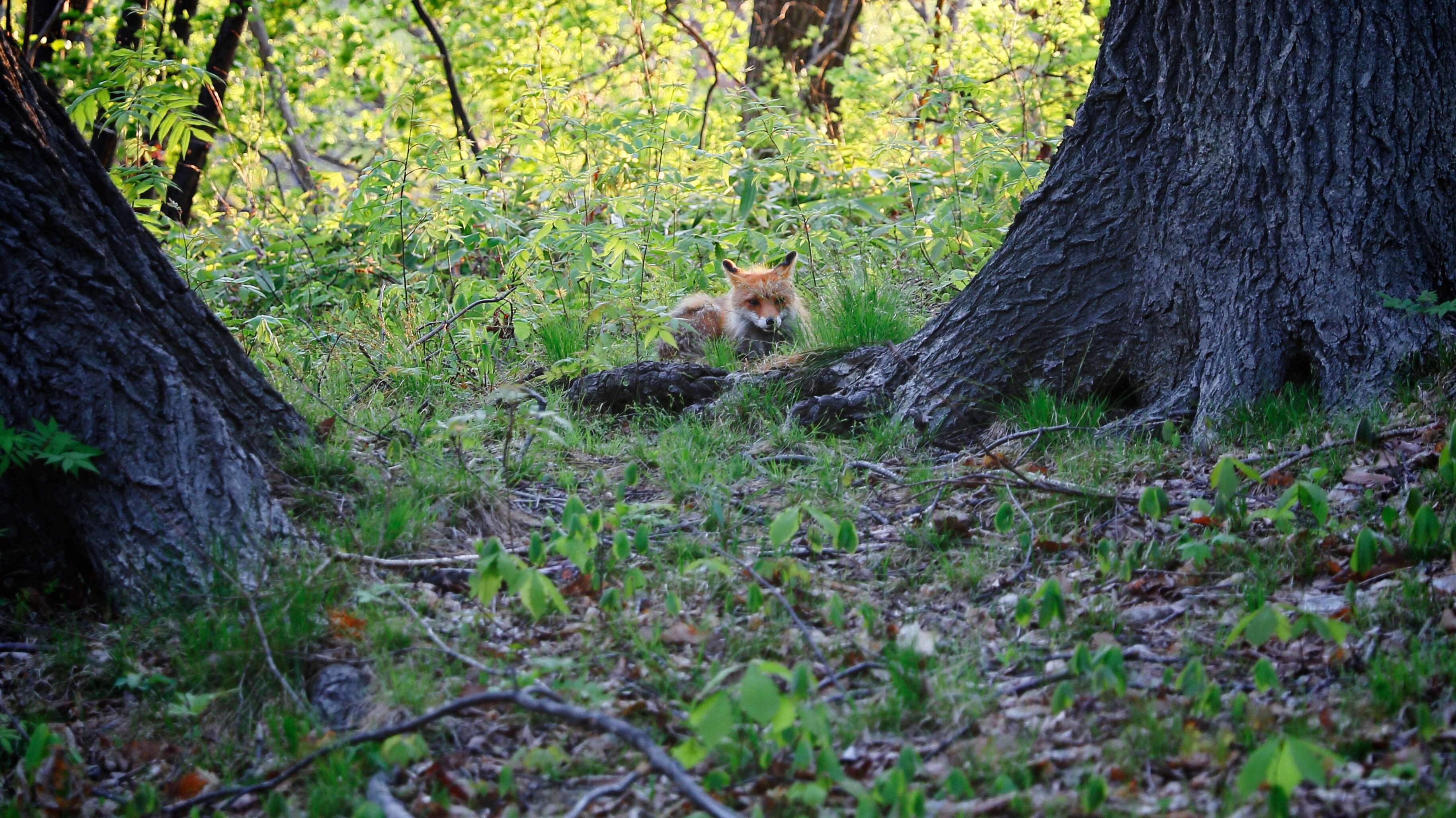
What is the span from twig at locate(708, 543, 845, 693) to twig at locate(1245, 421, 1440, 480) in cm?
172

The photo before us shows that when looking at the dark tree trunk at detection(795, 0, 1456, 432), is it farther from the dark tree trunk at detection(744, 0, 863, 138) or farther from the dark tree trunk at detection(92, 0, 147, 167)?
the dark tree trunk at detection(744, 0, 863, 138)

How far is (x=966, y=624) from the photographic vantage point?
3223mm

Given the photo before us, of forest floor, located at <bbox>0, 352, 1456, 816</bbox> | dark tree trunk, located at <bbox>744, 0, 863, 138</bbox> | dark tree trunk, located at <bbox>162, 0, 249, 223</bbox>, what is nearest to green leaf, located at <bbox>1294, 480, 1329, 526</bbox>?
forest floor, located at <bbox>0, 352, 1456, 816</bbox>

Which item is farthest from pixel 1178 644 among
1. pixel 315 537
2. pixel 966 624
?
pixel 315 537

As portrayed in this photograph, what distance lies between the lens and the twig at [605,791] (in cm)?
247

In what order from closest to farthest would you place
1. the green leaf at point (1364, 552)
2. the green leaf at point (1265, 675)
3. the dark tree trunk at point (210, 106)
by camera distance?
1. the green leaf at point (1265, 675)
2. the green leaf at point (1364, 552)
3. the dark tree trunk at point (210, 106)

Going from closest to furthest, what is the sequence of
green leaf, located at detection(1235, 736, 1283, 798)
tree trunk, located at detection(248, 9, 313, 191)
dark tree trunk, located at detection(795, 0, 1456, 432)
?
green leaf, located at detection(1235, 736, 1283, 798) → dark tree trunk, located at detection(795, 0, 1456, 432) → tree trunk, located at detection(248, 9, 313, 191)

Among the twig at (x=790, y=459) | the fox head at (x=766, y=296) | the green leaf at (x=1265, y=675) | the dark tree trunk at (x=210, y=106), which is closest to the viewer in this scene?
the green leaf at (x=1265, y=675)

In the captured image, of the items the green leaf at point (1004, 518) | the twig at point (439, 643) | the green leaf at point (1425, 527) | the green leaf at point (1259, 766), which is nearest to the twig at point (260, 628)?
the twig at point (439, 643)

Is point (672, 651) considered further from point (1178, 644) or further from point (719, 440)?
point (719, 440)

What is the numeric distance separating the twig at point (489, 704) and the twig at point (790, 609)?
1.66 ft

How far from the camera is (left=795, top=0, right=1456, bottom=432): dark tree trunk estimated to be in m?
3.98

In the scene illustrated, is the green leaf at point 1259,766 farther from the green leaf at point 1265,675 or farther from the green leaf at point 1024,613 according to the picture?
the green leaf at point 1024,613

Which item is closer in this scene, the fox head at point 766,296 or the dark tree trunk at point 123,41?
the fox head at point 766,296
